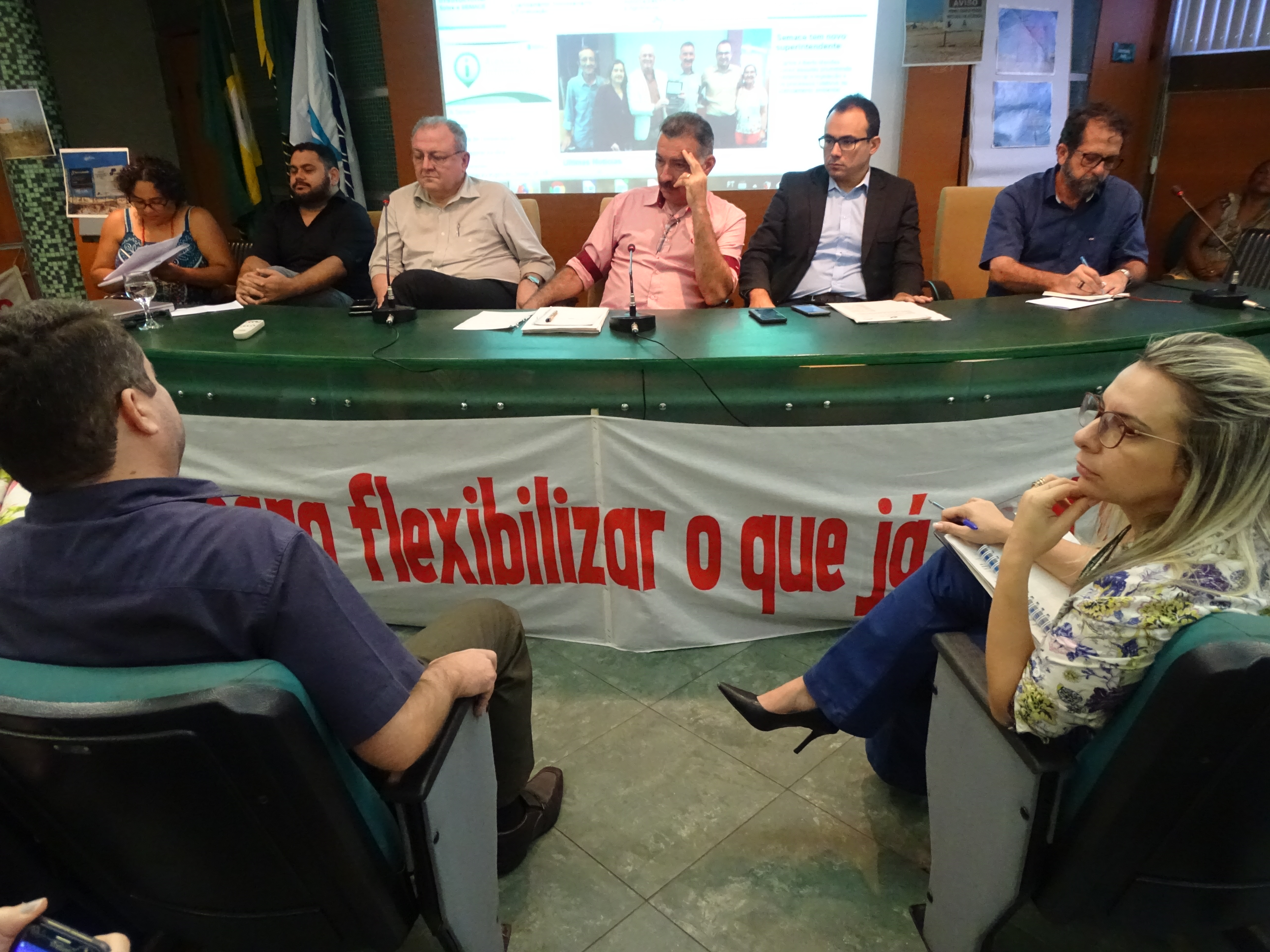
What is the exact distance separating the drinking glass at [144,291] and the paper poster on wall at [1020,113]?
12.4ft

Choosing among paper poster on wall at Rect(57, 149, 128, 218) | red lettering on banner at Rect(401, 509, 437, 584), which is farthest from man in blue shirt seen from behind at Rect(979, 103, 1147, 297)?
paper poster on wall at Rect(57, 149, 128, 218)

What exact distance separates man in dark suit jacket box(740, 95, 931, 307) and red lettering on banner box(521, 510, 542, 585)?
1216mm

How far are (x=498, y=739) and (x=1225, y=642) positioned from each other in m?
0.98

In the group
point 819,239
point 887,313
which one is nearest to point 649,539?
point 887,313

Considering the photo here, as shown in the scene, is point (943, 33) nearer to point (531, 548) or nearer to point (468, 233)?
point (468, 233)

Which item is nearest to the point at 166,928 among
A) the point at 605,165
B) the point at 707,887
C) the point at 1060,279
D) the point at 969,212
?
the point at 707,887

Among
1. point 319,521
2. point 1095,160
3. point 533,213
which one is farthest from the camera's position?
point 533,213

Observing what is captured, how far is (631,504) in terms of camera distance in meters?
1.84

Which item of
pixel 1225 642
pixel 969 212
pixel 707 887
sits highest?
pixel 969 212

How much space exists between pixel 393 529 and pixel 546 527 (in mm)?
409

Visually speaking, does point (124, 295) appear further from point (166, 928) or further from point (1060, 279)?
point (1060, 279)

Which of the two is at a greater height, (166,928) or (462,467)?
(462,467)

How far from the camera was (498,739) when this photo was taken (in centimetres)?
125

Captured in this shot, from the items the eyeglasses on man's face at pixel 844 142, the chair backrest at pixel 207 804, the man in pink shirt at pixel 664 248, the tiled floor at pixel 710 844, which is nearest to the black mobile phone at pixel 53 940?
the chair backrest at pixel 207 804
